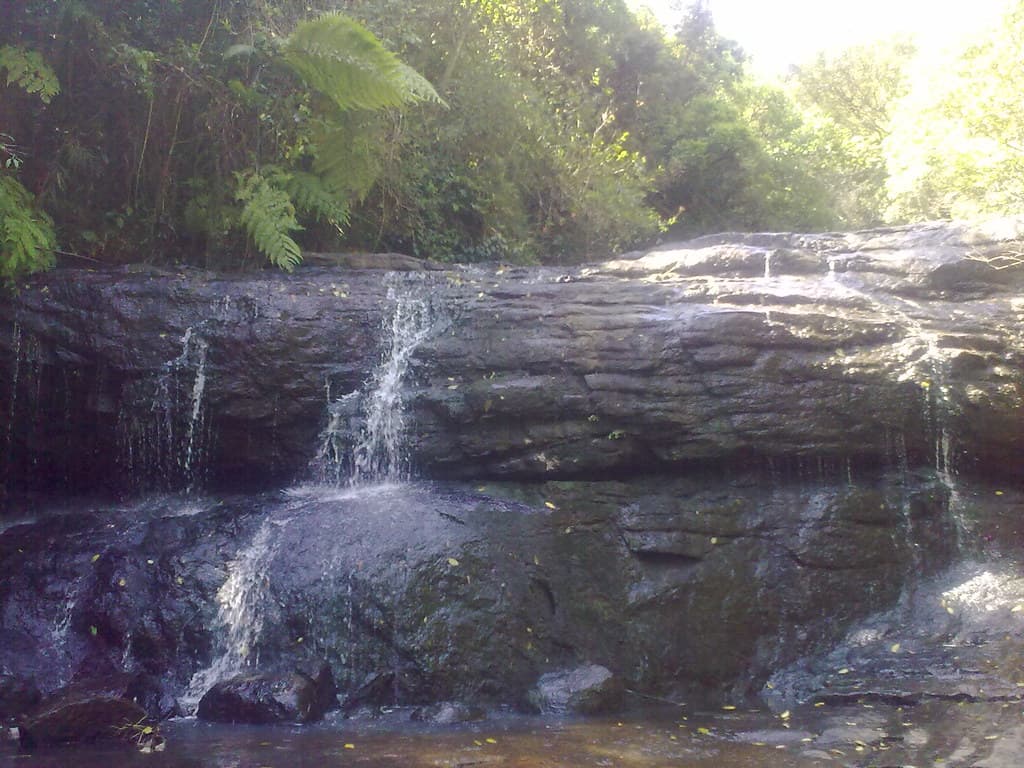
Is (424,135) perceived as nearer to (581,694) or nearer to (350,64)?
(350,64)

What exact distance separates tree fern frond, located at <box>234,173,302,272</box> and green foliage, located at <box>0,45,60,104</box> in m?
2.13

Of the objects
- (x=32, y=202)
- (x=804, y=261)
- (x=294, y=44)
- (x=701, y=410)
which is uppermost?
(x=294, y=44)

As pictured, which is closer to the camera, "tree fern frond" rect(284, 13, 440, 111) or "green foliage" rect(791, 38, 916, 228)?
"tree fern frond" rect(284, 13, 440, 111)

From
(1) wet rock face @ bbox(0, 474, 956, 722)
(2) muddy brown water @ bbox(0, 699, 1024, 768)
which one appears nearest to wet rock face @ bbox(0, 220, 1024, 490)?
(1) wet rock face @ bbox(0, 474, 956, 722)

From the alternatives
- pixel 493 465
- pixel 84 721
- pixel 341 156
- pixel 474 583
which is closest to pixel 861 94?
pixel 341 156

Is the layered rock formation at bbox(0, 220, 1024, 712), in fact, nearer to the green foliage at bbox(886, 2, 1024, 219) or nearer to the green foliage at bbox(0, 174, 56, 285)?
the green foliage at bbox(0, 174, 56, 285)

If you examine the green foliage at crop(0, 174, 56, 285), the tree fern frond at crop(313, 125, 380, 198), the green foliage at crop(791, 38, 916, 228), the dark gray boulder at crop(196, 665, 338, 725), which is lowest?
the dark gray boulder at crop(196, 665, 338, 725)

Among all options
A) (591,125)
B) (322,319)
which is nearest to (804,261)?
(322,319)

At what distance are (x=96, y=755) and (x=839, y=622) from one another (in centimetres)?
591

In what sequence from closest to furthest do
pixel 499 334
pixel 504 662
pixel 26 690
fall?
pixel 26 690 → pixel 504 662 → pixel 499 334

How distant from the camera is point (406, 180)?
43.4 feet

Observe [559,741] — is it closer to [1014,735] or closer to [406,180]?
[1014,735]

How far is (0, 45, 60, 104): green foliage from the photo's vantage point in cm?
923

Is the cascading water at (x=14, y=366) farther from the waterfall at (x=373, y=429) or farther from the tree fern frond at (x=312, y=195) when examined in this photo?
the tree fern frond at (x=312, y=195)
